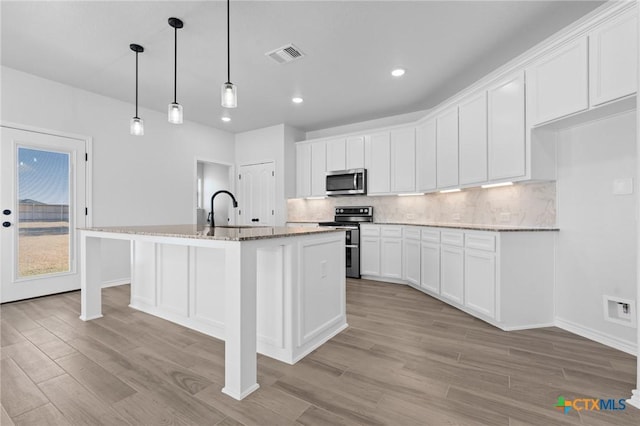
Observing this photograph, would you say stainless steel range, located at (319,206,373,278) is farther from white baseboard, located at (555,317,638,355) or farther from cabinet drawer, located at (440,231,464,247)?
white baseboard, located at (555,317,638,355)

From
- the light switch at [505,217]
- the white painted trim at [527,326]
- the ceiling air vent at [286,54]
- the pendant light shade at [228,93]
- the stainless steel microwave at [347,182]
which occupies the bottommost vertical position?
the white painted trim at [527,326]

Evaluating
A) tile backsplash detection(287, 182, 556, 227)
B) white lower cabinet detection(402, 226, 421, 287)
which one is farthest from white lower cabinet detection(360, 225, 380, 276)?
tile backsplash detection(287, 182, 556, 227)

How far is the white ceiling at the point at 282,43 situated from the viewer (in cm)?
240

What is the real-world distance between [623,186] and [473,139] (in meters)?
1.42

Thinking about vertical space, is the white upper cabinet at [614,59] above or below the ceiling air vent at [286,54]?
below

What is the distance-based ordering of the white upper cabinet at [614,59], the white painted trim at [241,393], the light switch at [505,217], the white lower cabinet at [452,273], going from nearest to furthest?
1. the white painted trim at [241,393]
2. the white upper cabinet at [614,59]
3. the white lower cabinet at [452,273]
4. the light switch at [505,217]

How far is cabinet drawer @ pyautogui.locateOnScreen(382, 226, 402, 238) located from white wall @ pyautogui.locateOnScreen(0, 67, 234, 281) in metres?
3.36

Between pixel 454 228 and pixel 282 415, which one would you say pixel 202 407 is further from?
pixel 454 228

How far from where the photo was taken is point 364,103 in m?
4.48

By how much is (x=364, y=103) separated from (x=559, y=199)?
2.77 m

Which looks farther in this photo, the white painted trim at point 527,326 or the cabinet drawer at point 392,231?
the cabinet drawer at point 392,231

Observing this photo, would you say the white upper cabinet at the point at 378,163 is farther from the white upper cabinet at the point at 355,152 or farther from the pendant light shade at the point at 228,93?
the pendant light shade at the point at 228,93

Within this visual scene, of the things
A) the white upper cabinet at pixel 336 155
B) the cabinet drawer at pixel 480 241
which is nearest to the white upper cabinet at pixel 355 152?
the white upper cabinet at pixel 336 155

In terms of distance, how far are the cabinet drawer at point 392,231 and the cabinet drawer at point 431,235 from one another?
1.82 ft
